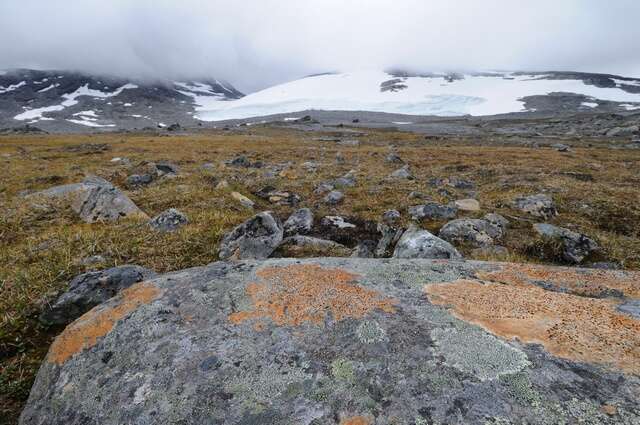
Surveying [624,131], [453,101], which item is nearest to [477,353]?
[624,131]

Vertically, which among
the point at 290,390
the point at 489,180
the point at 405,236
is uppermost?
the point at 290,390

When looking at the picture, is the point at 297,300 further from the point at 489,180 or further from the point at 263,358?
the point at 489,180

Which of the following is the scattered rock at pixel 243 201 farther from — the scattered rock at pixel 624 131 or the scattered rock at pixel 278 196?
the scattered rock at pixel 624 131

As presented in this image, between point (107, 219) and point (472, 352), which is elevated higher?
point (472, 352)

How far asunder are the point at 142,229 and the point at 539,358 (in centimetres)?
833

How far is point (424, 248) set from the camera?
22.2ft

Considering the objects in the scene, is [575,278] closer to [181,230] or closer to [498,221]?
[498,221]

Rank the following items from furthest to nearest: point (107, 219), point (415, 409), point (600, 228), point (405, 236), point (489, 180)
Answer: point (489, 180), point (600, 228), point (107, 219), point (405, 236), point (415, 409)

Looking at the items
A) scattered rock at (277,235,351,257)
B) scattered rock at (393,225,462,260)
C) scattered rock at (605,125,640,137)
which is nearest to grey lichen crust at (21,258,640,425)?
scattered rock at (393,225,462,260)

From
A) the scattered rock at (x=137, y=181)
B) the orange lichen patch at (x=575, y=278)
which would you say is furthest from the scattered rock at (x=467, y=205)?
the scattered rock at (x=137, y=181)

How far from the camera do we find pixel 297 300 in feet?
11.6

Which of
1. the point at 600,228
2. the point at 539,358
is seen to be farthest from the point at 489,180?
the point at 539,358

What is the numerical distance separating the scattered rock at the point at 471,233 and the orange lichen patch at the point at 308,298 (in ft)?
17.8

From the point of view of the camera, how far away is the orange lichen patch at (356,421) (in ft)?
7.40
